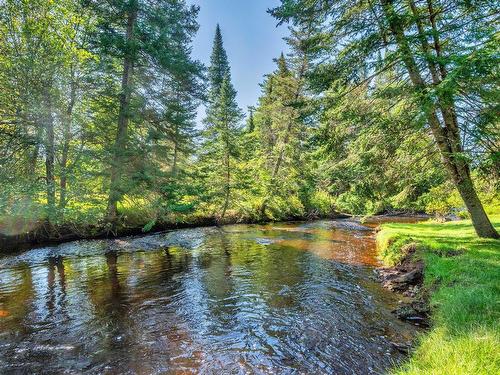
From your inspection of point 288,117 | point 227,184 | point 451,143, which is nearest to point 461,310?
point 451,143

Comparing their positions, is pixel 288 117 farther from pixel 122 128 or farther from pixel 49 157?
pixel 49 157

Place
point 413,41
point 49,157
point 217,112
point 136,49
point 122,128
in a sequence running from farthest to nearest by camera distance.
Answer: point 217,112
point 122,128
point 136,49
point 49,157
point 413,41

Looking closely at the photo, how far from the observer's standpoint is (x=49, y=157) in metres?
14.4

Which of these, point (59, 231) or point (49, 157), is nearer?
point (49, 157)

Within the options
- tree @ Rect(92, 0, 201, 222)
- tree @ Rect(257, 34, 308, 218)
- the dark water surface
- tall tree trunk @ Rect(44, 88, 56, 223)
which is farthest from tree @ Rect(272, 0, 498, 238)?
tree @ Rect(257, 34, 308, 218)

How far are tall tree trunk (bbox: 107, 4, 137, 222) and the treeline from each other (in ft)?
0.30

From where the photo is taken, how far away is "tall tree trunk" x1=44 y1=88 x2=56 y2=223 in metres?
13.0

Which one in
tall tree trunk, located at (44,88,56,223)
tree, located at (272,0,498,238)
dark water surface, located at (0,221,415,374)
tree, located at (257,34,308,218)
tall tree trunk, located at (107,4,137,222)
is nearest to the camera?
dark water surface, located at (0,221,415,374)

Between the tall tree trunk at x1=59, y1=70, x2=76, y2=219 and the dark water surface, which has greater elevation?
the tall tree trunk at x1=59, y1=70, x2=76, y2=219

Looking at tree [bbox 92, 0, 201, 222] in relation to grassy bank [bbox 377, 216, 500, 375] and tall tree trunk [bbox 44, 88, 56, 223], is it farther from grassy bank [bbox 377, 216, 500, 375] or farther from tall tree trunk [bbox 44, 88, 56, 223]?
grassy bank [bbox 377, 216, 500, 375]

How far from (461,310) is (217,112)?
21.1 m

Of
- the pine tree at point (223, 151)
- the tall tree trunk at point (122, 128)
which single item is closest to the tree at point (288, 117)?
the pine tree at point (223, 151)

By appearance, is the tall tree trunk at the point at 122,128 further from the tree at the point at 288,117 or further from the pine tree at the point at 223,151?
the tree at the point at 288,117

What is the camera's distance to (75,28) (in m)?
14.9
